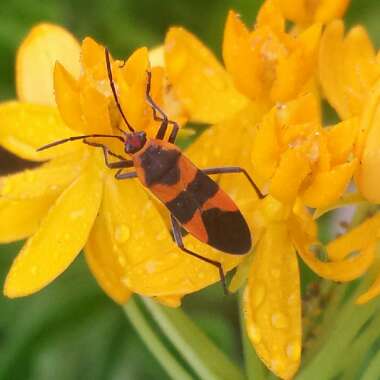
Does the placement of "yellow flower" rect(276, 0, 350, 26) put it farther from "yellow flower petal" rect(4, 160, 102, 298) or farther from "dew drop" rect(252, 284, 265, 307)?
"dew drop" rect(252, 284, 265, 307)

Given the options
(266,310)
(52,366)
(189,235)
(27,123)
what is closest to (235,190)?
(189,235)

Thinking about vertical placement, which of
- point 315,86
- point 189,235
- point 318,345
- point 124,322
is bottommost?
point 124,322

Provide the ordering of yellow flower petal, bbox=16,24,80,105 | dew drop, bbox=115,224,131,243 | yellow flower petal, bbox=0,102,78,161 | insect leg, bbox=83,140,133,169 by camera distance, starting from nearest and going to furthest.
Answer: dew drop, bbox=115,224,131,243 < insect leg, bbox=83,140,133,169 < yellow flower petal, bbox=0,102,78,161 < yellow flower petal, bbox=16,24,80,105

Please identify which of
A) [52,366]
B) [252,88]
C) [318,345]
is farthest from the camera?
[52,366]

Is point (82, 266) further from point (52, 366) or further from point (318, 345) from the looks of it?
point (318, 345)

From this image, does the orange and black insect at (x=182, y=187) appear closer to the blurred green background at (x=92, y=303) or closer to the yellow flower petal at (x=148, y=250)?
the yellow flower petal at (x=148, y=250)

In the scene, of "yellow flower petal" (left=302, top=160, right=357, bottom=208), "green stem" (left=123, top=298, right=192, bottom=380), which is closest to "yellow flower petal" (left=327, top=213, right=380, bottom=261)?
"yellow flower petal" (left=302, top=160, right=357, bottom=208)
